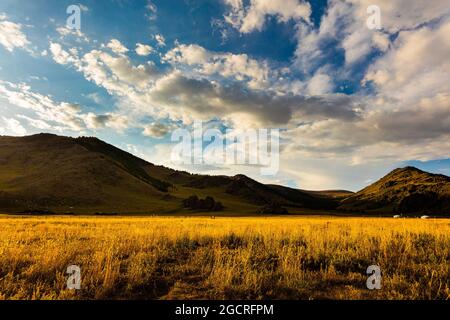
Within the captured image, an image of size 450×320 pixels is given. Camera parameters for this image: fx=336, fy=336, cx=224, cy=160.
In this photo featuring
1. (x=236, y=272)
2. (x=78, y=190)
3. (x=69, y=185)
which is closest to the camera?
(x=236, y=272)

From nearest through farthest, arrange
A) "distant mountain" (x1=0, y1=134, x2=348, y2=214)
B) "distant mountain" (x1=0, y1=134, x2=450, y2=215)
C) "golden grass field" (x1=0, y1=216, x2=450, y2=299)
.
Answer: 1. "golden grass field" (x1=0, y1=216, x2=450, y2=299)
2. "distant mountain" (x1=0, y1=134, x2=348, y2=214)
3. "distant mountain" (x1=0, y1=134, x2=450, y2=215)

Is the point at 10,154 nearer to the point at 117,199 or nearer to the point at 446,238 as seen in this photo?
the point at 117,199

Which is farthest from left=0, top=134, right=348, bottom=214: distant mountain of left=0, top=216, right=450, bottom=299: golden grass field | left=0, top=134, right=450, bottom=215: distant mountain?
left=0, top=216, right=450, bottom=299: golden grass field

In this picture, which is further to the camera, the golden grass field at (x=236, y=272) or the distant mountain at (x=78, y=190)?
the distant mountain at (x=78, y=190)

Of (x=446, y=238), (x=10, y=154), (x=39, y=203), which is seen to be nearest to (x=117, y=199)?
(x=39, y=203)

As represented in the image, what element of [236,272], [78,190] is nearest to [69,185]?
[78,190]

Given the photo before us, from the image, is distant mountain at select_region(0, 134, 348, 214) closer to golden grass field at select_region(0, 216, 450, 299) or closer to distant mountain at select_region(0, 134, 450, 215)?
distant mountain at select_region(0, 134, 450, 215)

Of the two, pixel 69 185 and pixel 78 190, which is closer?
pixel 78 190

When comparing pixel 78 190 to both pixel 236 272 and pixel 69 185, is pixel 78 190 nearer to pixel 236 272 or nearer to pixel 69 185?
pixel 69 185

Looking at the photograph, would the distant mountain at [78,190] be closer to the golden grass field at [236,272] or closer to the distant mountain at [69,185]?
the distant mountain at [69,185]

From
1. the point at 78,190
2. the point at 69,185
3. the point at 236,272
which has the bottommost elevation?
the point at 236,272

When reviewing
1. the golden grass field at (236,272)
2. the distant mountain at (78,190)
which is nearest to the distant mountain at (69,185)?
the distant mountain at (78,190)
